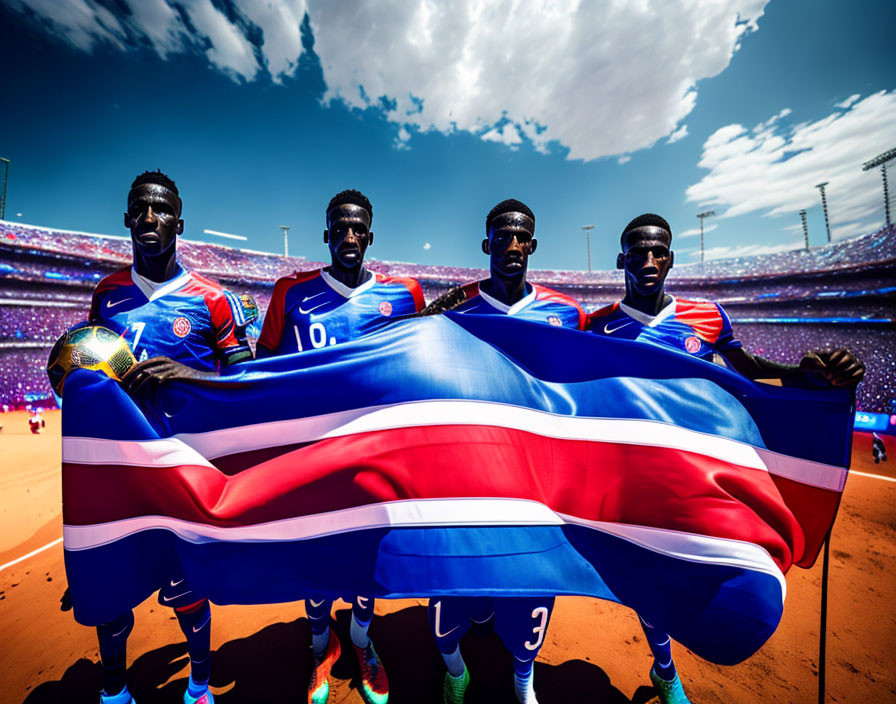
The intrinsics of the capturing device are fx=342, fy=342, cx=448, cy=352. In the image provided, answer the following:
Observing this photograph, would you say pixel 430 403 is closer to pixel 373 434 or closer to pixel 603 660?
pixel 373 434

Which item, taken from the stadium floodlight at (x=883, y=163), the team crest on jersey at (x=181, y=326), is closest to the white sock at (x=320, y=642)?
the team crest on jersey at (x=181, y=326)

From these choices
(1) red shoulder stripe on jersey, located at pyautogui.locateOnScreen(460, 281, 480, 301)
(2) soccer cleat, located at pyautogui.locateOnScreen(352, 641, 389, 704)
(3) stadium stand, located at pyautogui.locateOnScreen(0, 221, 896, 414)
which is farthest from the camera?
(3) stadium stand, located at pyautogui.locateOnScreen(0, 221, 896, 414)

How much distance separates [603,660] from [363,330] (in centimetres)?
300

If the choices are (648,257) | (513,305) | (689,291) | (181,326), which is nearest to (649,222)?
(648,257)

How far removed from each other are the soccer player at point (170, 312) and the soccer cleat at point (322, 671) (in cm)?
58

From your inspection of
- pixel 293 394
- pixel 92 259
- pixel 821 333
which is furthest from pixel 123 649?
pixel 821 333

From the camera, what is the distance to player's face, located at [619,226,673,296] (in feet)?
8.28

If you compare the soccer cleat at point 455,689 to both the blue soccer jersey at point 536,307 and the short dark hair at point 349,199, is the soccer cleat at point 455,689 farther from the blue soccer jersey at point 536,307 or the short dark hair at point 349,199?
the short dark hair at point 349,199

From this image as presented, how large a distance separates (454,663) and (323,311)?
248 centimetres

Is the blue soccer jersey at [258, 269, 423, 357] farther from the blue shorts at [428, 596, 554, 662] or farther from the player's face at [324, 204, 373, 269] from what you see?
the blue shorts at [428, 596, 554, 662]

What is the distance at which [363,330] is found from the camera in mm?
2590

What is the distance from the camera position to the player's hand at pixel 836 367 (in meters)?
1.61

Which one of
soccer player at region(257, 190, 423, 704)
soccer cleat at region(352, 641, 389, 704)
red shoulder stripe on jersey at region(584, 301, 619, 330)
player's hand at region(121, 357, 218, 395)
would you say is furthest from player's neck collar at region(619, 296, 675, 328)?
soccer cleat at region(352, 641, 389, 704)

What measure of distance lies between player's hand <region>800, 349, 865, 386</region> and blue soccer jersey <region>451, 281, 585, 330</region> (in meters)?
1.33
